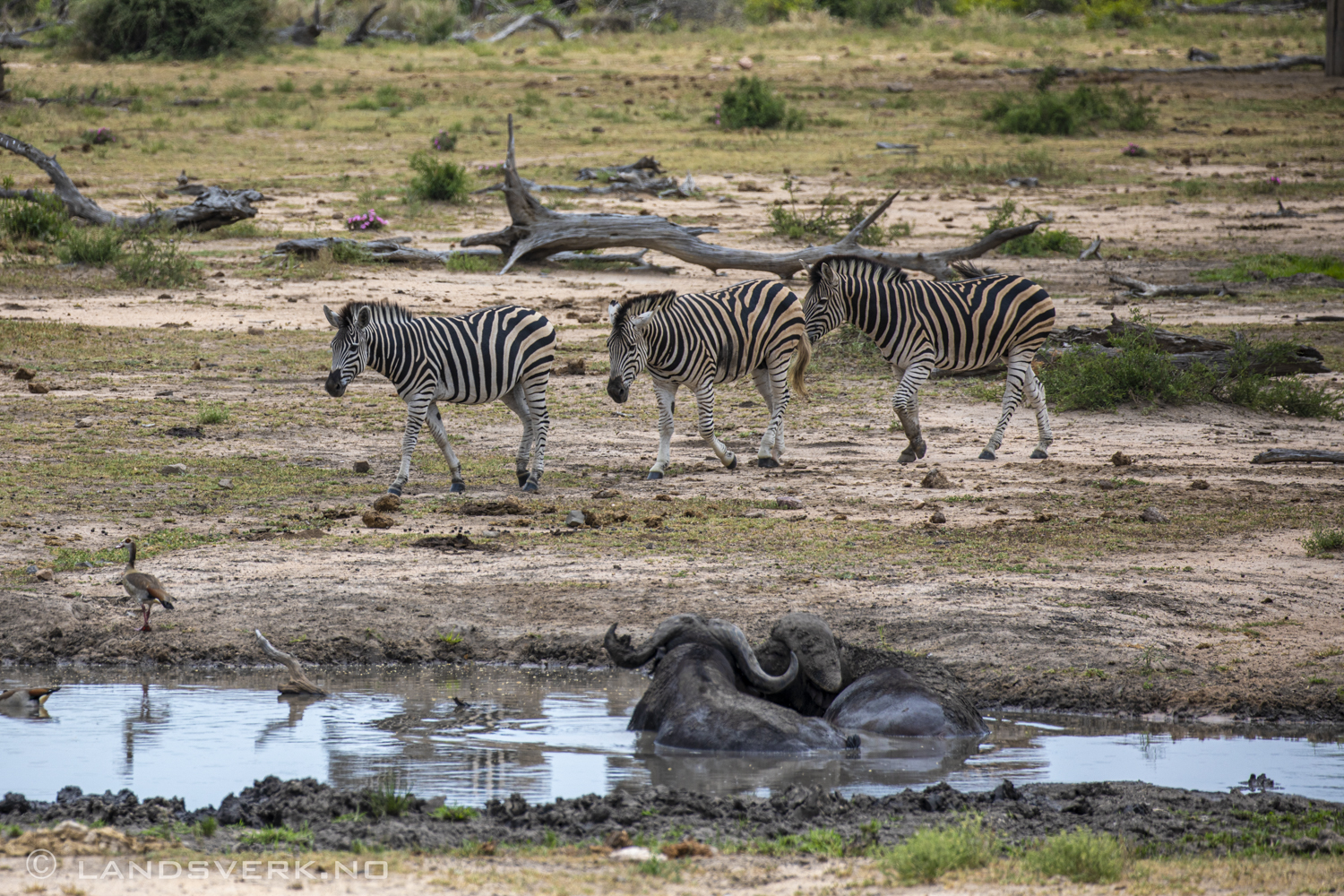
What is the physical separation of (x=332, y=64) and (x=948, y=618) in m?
31.6

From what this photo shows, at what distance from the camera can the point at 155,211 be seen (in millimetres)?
18938

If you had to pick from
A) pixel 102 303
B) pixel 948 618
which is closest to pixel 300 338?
pixel 102 303

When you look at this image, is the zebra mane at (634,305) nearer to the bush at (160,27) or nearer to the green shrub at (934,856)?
the green shrub at (934,856)

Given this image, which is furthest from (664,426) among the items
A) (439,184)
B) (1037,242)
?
(439,184)

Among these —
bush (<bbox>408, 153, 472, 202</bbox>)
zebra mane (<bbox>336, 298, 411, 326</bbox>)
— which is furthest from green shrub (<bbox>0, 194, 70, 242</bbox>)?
zebra mane (<bbox>336, 298, 411, 326</bbox>)

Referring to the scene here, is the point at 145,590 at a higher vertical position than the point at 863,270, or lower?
lower

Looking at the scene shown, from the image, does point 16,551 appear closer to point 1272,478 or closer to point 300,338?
point 300,338

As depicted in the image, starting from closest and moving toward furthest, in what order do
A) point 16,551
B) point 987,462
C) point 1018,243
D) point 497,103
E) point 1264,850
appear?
point 1264,850 → point 16,551 → point 987,462 → point 1018,243 → point 497,103

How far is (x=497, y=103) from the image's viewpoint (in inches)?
1219

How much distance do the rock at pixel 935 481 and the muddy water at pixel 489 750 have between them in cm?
396

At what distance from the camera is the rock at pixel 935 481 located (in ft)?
35.6

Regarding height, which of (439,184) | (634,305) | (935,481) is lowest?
(935,481)

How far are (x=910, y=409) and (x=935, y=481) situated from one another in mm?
932
